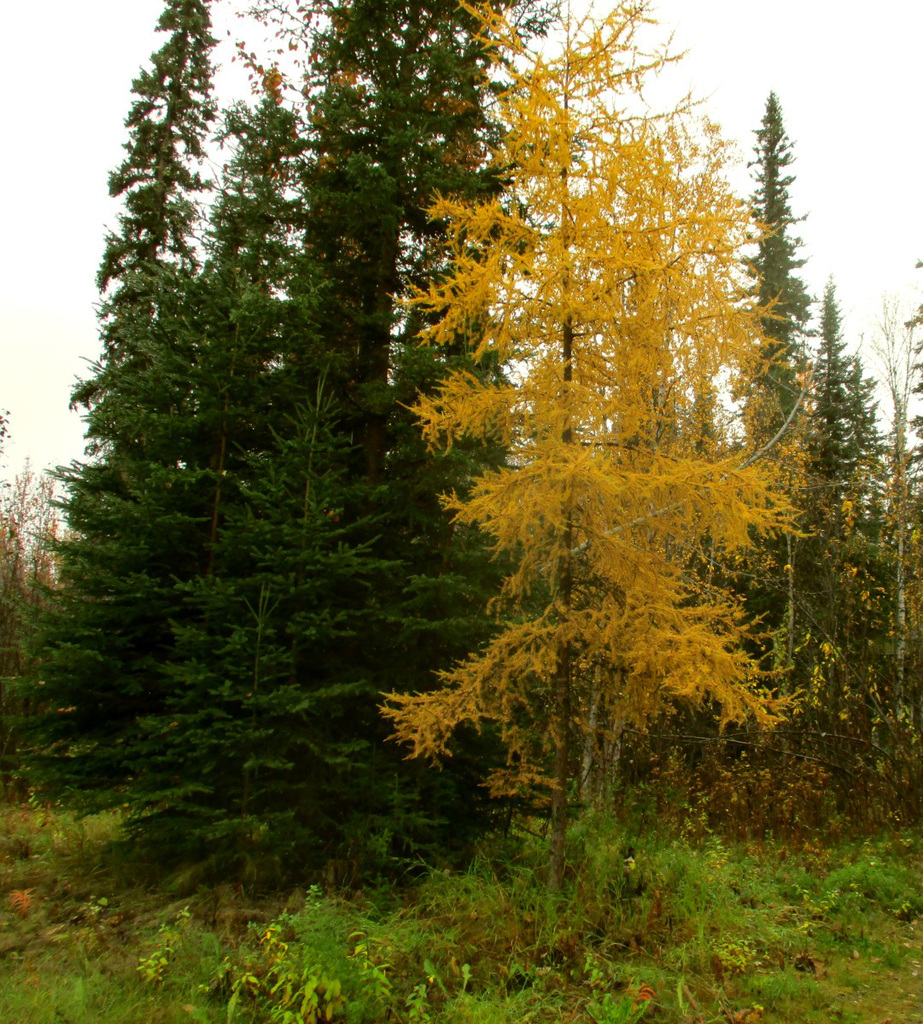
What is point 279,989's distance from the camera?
4438 millimetres

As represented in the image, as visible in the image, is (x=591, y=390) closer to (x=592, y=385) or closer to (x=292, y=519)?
(x=592, y=385)

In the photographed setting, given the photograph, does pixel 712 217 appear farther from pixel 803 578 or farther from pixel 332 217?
pixel 803 578

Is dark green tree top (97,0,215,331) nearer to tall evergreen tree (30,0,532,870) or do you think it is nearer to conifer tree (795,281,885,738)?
tall evergreen tree (30,0,532,870)

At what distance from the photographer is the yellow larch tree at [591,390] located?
16.6 feet

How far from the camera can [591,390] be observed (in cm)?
557

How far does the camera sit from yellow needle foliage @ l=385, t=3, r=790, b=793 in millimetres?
5059

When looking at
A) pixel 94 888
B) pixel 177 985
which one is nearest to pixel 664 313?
pixel 177 985

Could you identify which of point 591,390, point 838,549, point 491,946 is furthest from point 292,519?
point 838,549

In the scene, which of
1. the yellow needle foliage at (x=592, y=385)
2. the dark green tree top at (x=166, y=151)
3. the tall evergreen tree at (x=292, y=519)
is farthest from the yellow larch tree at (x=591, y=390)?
the dark green tree top at (x=166, y=151)

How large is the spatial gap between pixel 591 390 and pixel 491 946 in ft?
15.4

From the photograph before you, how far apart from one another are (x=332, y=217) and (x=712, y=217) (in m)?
4.99

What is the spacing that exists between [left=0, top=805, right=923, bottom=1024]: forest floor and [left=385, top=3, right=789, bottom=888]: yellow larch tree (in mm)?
790

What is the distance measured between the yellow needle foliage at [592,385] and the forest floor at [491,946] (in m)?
1.25

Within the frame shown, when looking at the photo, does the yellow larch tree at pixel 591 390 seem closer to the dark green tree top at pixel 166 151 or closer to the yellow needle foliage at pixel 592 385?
the yellow needle foliage at pixel 592 385
